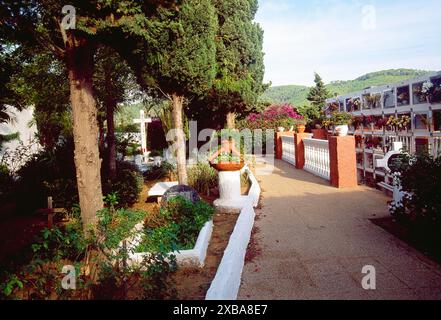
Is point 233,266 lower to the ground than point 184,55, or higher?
lower

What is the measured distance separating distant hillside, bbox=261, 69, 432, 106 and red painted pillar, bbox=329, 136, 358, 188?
47.0m

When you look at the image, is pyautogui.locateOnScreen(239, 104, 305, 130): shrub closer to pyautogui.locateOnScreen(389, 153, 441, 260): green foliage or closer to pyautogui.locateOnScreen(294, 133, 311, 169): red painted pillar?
pyautogui.locateOnScreen(294, 133, 311, 169): red painted pillar

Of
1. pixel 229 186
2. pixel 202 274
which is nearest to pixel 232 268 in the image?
pixel 202 274

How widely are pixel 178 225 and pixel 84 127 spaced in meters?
1.95

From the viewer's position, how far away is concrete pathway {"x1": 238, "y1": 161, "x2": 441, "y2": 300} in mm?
3422

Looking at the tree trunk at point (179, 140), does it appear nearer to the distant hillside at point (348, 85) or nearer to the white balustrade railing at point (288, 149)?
the white balustrade railing at point (288, 149)

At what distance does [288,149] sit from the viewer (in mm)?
14727

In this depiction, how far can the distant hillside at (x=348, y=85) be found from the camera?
62.1m

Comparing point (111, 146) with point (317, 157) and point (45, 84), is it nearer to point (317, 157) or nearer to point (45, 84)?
point (45, 84)

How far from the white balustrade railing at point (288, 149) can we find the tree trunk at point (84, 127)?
9.95 meters

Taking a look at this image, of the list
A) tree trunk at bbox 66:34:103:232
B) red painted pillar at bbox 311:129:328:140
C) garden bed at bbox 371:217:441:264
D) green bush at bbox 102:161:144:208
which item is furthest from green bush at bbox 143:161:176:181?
garden bed at bbox 371:217:441:264

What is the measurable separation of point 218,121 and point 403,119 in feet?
32.3

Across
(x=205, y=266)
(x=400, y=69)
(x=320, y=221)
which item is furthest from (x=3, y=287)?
(x=400, y=69)

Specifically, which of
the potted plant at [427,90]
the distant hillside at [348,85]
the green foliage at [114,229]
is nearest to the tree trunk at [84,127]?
the green foliage at [114,229]
